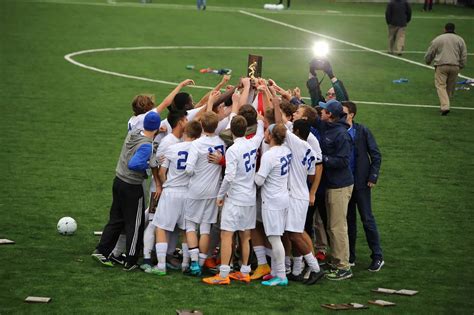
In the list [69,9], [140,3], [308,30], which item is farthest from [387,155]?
[140,3]

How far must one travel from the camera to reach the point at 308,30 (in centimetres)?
4588

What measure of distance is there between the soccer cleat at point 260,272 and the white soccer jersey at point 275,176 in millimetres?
887

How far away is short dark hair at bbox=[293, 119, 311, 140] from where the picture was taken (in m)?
13.6

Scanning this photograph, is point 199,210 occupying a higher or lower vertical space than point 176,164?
lower

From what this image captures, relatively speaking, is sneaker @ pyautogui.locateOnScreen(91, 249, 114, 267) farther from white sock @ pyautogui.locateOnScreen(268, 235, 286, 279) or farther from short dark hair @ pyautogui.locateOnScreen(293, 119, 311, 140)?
short dark hair @ pyautogui.locateOnScreen(293, 119, 311, 140)

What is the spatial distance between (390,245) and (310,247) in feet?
8.31

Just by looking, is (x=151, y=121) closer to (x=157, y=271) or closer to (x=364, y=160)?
(x=157, y=271)

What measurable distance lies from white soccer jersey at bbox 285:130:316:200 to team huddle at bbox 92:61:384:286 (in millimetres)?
13

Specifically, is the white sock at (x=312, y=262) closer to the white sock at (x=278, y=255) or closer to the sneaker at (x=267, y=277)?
the white sock at (x=278, y=255)

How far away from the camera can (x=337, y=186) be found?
46.0ft

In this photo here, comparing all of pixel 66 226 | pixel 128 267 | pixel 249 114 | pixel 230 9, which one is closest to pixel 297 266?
pixel 249 114

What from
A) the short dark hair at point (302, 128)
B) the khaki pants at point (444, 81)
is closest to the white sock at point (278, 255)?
the short dark hair at point (302, 128)

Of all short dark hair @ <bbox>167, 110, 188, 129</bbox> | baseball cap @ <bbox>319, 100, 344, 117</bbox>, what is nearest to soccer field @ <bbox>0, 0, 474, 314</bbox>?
short dark hair @ <bbox>167, 110, 188, 129</bbox>

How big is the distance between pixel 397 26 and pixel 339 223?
26.5m
